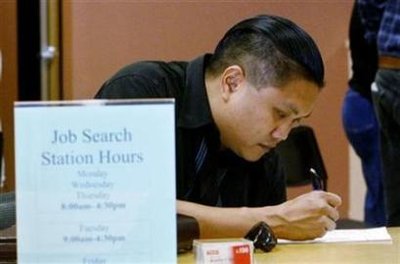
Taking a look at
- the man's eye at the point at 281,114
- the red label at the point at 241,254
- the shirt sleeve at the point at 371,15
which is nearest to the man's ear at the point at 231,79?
the man's eye at the point at 281,114

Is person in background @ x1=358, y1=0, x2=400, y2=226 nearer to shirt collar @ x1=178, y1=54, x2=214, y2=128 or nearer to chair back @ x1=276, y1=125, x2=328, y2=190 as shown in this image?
chair back @ x1=276, y1=125, x2=328, y2=190

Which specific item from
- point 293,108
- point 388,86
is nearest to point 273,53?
point 293,108

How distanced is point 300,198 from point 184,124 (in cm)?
31

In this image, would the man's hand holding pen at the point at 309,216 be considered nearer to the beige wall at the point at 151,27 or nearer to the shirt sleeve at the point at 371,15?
the beige wall at the point at 151,27

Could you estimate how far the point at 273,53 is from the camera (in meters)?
1.79

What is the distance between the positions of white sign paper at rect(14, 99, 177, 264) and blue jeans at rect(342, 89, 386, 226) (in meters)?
2.15

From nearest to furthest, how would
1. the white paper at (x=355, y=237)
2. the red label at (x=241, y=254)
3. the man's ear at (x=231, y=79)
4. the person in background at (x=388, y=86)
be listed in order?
the red label at (x=241, y=254) < the white paper at (x=355, y=237) < the man's ear at (x=231, y=79) < the person in background at (x=388, y=86)

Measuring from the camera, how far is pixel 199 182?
78.4 inches

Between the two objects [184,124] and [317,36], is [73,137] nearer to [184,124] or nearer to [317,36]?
[184,124]

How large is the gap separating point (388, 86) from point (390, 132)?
150 millimetres

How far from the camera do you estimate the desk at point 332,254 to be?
1.54 meters

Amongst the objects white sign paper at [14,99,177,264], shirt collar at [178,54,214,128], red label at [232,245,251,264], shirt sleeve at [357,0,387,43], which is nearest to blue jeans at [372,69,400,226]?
shirt sleeve at [357,0,387,43]

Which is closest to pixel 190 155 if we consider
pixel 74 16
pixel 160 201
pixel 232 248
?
pixel 232 248

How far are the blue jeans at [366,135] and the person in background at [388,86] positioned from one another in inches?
14.4
